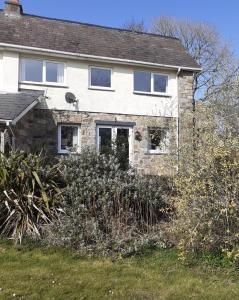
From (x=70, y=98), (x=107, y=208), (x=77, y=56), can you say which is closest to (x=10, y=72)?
(x=70, y=98)

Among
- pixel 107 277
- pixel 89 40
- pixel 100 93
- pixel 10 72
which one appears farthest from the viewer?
pixel 89 40

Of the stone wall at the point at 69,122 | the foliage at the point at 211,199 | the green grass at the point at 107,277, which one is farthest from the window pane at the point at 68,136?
the foliage at the point at 211,199

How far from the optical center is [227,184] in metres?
7.81

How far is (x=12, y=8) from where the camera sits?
21.8 m

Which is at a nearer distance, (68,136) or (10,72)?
(10,72)

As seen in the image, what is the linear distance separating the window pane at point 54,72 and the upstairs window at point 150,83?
11.3 feet

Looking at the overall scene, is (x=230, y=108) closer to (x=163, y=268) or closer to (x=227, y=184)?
(x=227, y=184)

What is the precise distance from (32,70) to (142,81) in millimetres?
5056

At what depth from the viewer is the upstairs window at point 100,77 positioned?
2078 centimetres

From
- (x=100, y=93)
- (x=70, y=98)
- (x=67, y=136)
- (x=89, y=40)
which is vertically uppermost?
(x=89, y=40)

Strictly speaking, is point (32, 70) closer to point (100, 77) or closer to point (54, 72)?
point (54, 72)

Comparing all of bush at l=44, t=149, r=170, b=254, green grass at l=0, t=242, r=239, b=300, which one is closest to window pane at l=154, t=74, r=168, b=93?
bush at l=44, t=149, r=170, b=254

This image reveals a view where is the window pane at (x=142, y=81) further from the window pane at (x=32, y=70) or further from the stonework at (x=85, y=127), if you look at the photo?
the window pane at (x=32, y=70)

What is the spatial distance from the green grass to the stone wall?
9.74 m
